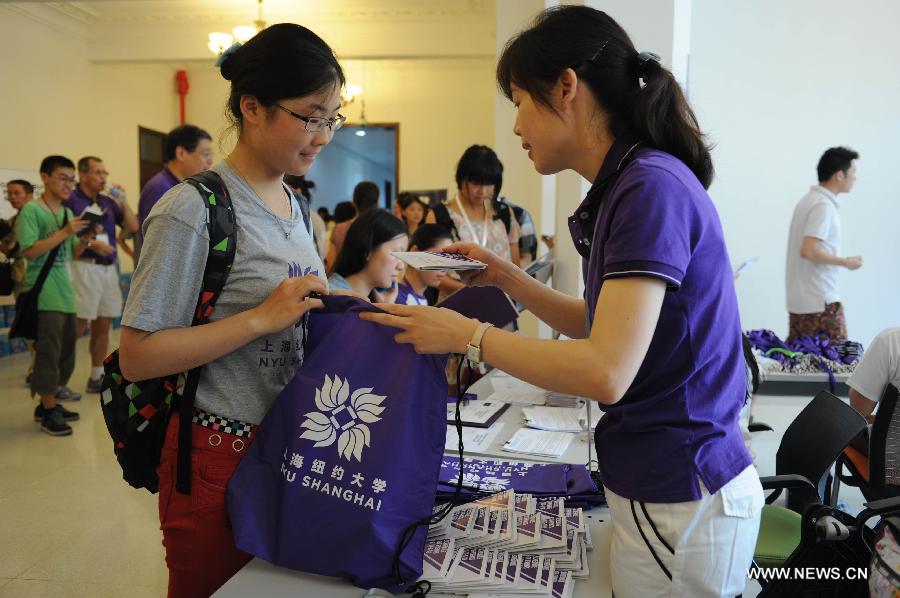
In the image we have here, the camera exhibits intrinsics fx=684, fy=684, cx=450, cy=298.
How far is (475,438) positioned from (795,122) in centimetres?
599

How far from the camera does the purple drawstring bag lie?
113 centimetres

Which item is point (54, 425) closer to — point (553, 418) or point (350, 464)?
point (553, 418)

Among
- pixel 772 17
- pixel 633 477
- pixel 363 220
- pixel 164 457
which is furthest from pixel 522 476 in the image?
pixel 772 17

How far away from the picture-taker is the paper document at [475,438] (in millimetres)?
1920

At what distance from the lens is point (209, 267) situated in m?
1.15

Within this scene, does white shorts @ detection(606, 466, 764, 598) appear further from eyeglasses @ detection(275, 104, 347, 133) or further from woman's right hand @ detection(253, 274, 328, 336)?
eyeglasses @ detection(275, 104, 347, 133)

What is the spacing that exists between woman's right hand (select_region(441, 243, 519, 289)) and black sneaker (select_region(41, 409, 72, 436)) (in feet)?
12.3

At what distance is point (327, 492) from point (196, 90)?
1098 centimetres

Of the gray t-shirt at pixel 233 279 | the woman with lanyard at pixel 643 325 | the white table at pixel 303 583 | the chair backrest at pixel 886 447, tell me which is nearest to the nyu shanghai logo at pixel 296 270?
the gray t-shirt at pixel 233 279

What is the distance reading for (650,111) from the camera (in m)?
1.05

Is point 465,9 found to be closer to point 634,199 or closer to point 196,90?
point 196,90

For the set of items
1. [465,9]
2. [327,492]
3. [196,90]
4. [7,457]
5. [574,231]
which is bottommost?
[7,457]

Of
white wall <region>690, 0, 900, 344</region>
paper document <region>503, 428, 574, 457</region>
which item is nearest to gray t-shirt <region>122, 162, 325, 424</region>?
paper document <region>503, 428, 574, 457</region>

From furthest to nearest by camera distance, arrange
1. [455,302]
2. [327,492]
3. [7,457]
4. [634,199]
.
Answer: [7,457], [455,302], [327,492], [634,199]
